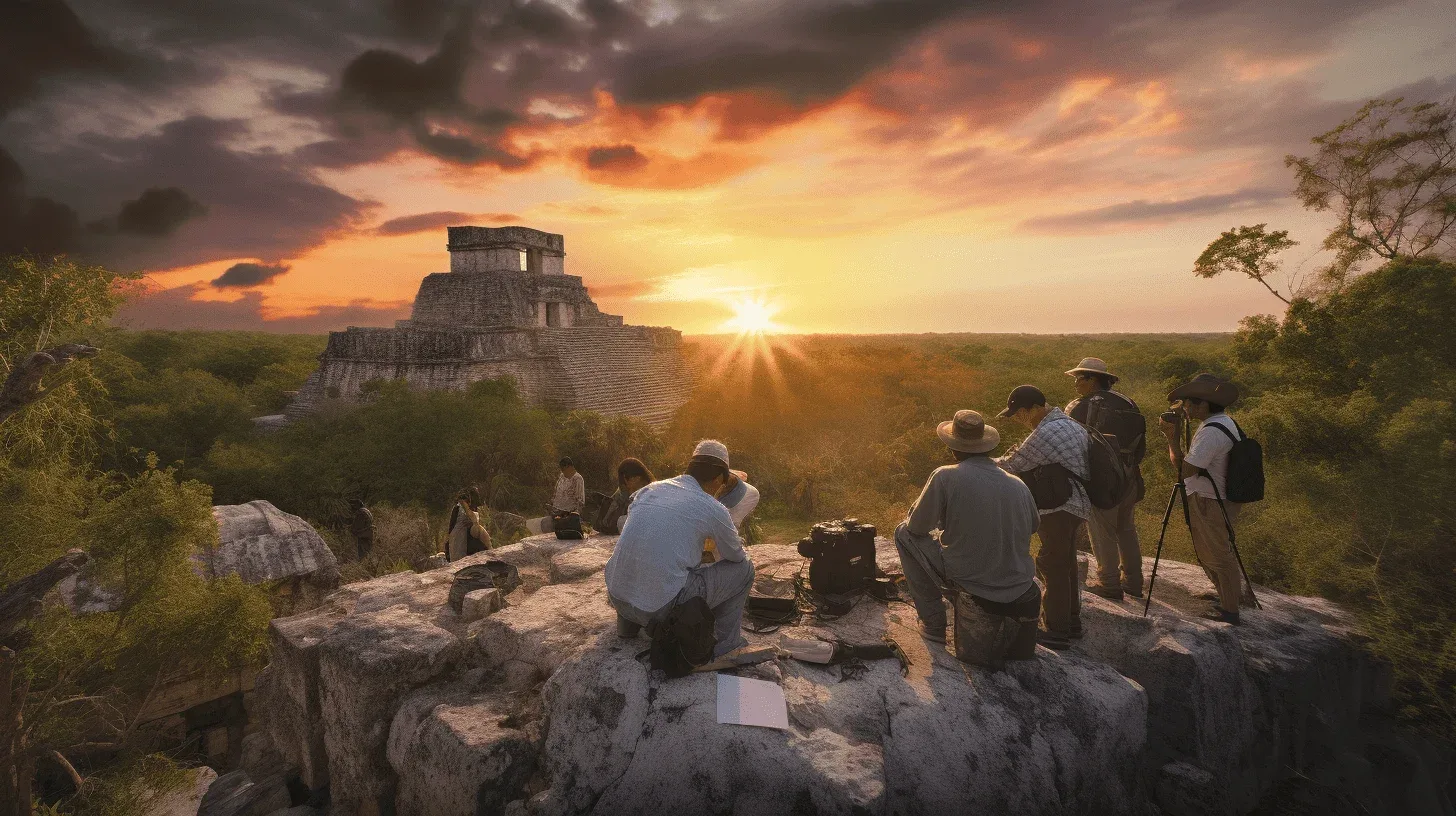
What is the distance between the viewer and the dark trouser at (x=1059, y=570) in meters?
4.12

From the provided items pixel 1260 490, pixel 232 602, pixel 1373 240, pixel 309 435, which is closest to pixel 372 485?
pixel 309 435

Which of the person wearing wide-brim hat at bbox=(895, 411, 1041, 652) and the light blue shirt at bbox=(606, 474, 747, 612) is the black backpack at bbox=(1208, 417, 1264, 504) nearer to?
the person wearing wide-brim hat at bbox=(895, 411, 1041, 652)

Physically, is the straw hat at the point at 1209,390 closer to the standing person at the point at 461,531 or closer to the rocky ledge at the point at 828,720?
the rocky ledge at the point at 828,720

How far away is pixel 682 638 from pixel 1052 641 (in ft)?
8.55

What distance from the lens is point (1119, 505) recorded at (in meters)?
4.64

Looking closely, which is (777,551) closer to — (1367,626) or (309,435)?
(1367,626)

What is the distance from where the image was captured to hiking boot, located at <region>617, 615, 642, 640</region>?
3734 millimetres

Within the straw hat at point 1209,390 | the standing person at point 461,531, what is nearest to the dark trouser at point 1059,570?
the straw hat at point 1209,390

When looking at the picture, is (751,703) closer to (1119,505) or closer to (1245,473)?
(1119,505)

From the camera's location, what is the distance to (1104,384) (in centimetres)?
499

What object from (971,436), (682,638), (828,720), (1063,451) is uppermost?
(971,436)

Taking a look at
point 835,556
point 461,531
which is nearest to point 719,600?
point 835,556

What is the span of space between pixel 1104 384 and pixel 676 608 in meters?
4.00

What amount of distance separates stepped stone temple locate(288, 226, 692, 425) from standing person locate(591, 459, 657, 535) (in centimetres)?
1090
